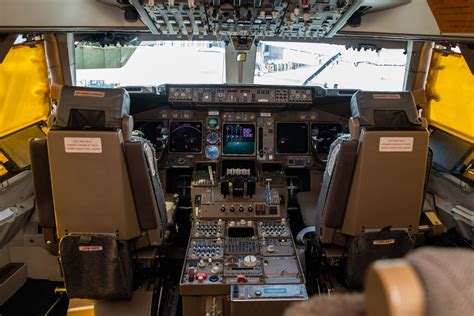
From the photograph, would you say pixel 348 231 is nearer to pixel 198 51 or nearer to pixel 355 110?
pixel 355 110

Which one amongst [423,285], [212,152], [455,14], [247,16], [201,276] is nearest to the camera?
[423,285]

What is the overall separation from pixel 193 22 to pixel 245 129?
4.87ft

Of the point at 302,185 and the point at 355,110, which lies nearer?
the point at 355,110

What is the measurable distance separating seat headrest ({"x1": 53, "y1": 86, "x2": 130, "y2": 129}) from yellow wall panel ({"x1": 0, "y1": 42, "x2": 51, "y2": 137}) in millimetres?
1110

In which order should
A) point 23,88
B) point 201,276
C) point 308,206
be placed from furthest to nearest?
point 308,206, point 23,88, point 201,276

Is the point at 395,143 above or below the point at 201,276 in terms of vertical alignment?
above

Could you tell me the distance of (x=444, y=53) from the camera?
11.1 ft

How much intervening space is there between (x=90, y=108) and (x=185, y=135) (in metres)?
1.69

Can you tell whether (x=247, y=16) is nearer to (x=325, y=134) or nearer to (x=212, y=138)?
(x=212, y=138)

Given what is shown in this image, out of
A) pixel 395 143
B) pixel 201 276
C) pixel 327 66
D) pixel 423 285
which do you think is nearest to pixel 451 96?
pixel 327 66

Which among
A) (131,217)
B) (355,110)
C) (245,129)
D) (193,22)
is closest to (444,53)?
(355,110)

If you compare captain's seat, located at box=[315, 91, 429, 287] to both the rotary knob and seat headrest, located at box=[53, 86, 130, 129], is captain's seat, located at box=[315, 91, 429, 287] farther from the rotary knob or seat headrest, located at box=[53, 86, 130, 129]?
seat headrest, located at box=[53, 86, 130, 129]

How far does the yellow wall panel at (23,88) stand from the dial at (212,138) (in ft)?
4.82

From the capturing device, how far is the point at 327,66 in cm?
415
